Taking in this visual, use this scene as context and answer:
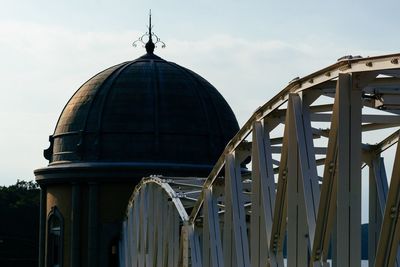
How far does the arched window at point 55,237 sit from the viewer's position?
5169cm

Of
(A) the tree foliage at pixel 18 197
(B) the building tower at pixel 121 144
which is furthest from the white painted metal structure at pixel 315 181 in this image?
(A) the tree foliage at pixel 18 197

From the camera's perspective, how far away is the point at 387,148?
1903 centimetres

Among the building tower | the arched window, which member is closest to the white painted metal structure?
the building tower

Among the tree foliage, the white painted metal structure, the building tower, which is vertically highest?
the tree foliage

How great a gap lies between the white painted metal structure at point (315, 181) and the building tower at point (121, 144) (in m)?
23.3

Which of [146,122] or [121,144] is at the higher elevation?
[146,122]

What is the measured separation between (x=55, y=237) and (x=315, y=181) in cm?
3876

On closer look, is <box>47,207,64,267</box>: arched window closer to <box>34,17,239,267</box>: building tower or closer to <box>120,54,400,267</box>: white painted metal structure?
<box>34,17,239,267</box>: building tower

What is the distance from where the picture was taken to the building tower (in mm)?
49750

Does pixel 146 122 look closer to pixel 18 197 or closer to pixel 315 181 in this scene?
pixel 315 181

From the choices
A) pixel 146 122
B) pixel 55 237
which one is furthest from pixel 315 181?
pixel 55 237

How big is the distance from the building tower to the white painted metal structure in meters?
23.3

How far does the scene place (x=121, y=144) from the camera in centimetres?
5006

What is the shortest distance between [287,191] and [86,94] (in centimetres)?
3498
